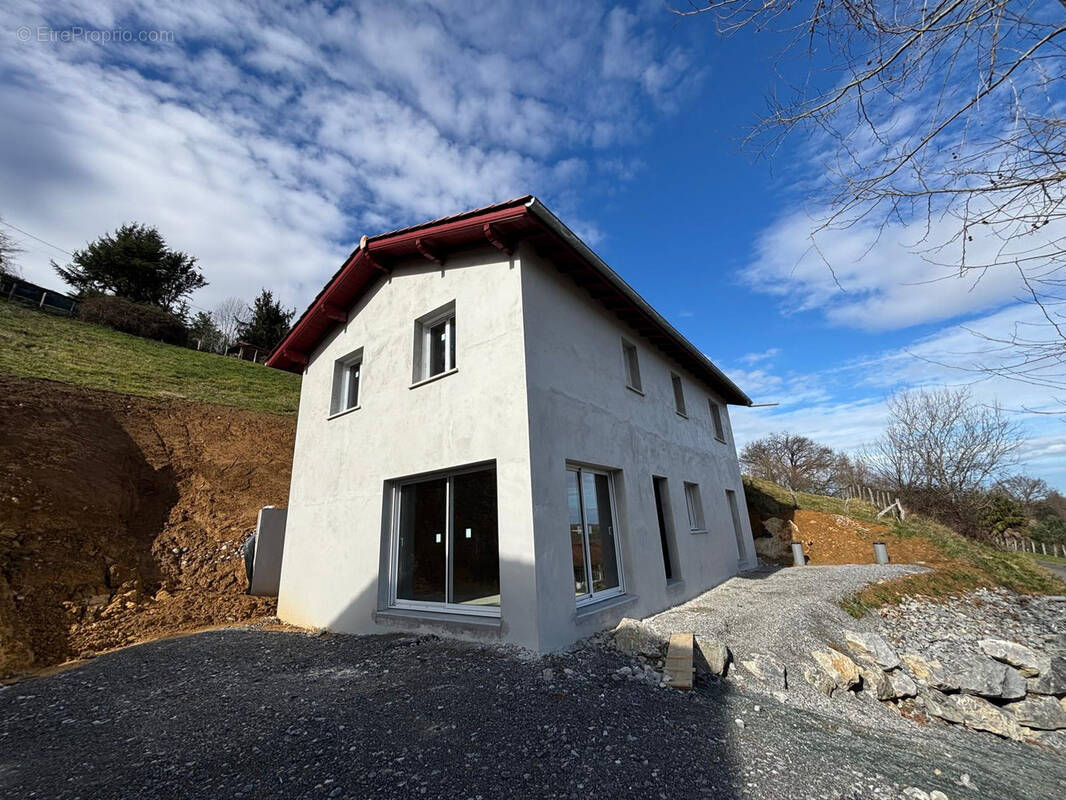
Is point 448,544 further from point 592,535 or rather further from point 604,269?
point 604,269

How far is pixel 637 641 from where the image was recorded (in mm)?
5215

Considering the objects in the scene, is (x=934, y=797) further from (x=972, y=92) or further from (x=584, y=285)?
(x=584, y=285)

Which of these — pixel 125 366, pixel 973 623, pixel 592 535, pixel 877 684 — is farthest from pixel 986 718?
pixel 125 366

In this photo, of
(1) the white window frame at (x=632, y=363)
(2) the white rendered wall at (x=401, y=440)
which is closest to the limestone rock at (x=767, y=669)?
(2) the white rendered wall at (x=401, y=440)

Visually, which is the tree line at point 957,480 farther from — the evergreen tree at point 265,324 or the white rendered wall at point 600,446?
the evergreen tree at point 265,324

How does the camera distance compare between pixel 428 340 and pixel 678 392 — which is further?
pixel 678 392

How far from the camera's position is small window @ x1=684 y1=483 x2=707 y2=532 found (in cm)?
1040

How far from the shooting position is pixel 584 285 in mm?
7762

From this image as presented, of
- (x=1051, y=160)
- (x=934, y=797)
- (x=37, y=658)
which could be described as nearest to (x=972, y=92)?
(x=1051, y=160)

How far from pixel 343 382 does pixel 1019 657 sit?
1262 centimetres

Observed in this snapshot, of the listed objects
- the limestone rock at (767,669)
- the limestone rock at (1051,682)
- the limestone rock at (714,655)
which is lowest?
the limestone rock at (1051,682)

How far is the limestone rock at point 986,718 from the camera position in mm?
5219

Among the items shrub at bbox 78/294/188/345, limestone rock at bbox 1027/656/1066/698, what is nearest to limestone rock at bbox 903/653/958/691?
limestone rock at bbox 1027/656/1066/698

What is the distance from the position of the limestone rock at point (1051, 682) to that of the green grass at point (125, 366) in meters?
19.7
